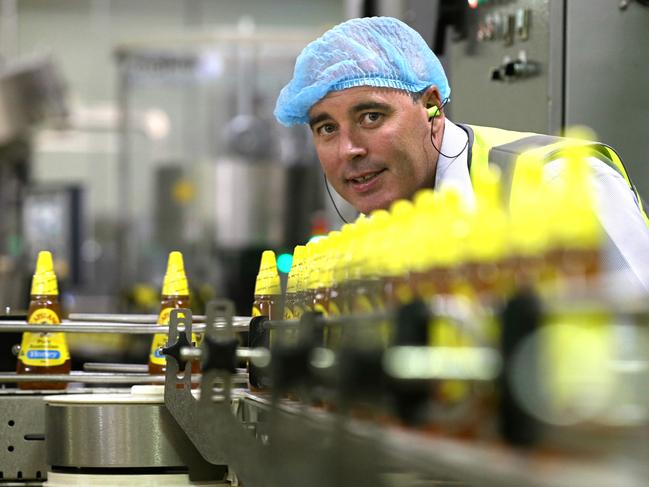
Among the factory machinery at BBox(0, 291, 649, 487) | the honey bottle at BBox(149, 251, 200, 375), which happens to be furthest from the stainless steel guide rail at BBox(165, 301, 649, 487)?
the honey bottle at BBox(149, 251, 200, 375)

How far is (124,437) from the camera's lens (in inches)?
68.9

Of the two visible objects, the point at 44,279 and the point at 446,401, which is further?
the point at 44,279

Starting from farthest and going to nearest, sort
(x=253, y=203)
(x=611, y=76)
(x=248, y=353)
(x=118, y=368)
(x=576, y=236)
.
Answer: (x=253, y=203)
(x=611, y=76)
(x=118, y=368)
(x=248, y=353)
(x=576, y=236)

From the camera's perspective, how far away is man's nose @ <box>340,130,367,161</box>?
6.93 ft

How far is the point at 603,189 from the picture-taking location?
1780mm

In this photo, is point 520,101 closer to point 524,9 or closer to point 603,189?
point 524,9

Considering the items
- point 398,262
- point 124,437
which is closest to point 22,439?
point 124,437

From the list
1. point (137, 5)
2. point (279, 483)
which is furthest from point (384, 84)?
point (137, 5)

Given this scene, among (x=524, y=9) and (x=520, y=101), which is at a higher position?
(x=524, y=9)

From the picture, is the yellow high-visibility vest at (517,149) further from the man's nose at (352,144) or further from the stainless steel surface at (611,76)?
the stainless steel surface at (611,76)

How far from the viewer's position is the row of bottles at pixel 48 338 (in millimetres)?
2100

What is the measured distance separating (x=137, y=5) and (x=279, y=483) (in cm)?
903

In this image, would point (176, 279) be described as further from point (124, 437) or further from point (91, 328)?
point (124, 437)

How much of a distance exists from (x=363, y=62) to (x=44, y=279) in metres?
0.72
